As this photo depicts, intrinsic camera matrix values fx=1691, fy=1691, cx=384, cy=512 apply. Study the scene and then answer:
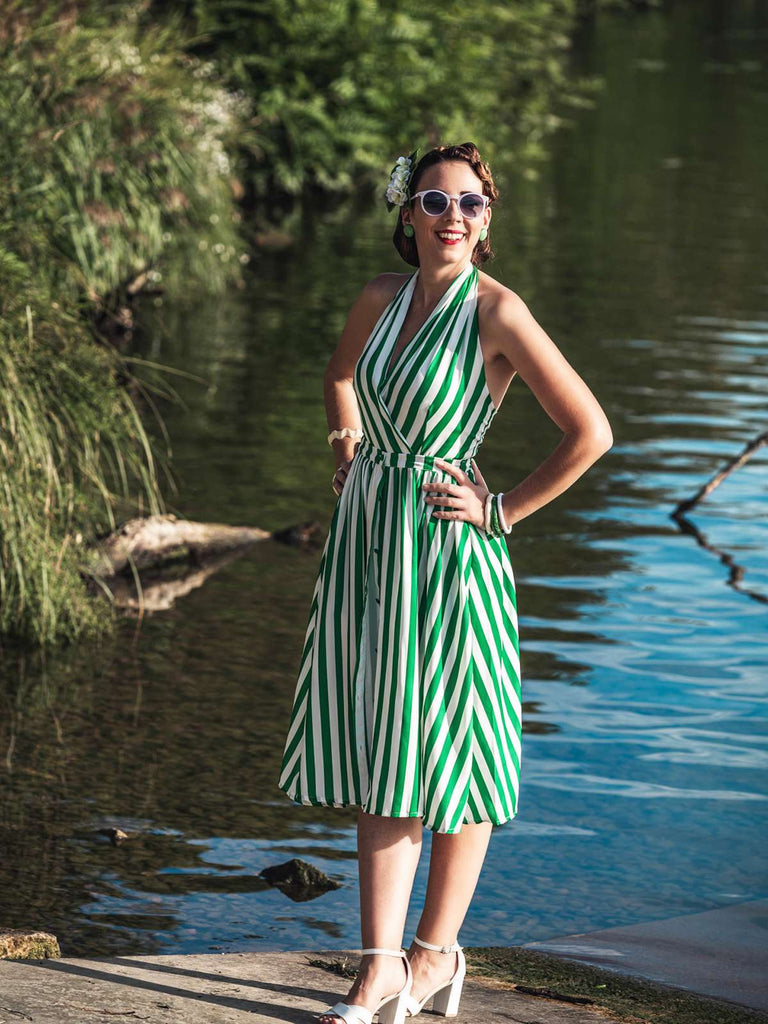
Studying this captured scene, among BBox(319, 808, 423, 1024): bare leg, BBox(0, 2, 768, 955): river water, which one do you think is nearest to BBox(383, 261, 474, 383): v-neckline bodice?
BBox(0, 2, 768, 955): river water

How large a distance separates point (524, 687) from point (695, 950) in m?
2.41

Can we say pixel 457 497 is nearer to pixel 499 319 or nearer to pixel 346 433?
pixel 499 319

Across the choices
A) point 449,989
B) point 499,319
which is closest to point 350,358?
point 499,319

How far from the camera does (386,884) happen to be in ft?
11.4

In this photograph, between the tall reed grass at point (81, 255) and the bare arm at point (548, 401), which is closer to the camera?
the bare arm at point (548, 401)

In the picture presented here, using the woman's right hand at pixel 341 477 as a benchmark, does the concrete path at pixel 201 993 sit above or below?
below

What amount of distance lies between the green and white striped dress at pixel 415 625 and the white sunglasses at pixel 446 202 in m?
0.13

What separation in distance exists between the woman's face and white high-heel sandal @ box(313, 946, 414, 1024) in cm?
145

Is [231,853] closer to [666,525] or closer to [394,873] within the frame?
[394,873]

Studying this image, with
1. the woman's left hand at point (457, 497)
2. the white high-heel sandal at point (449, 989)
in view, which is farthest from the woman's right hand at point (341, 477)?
the white high-heel sandal at point (449, 989)

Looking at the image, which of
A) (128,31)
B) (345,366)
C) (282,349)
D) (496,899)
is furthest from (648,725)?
(128,31)

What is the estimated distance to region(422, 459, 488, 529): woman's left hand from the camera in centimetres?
350

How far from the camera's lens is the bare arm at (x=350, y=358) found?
3.73 metres

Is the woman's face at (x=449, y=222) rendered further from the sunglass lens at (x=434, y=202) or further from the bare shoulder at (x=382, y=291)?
the bare shoulder at (x=382, y=291)
